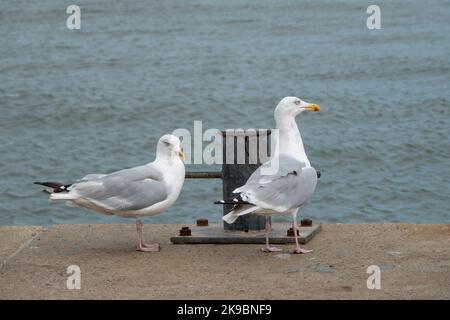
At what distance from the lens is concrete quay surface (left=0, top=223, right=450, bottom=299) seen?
6637mm

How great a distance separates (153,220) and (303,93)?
6796 millimetres

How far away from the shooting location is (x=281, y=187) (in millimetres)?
7684

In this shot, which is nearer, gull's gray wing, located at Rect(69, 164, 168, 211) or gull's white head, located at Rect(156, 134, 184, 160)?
gull's gray wing, located at Rect(69, 164, 168, 211)

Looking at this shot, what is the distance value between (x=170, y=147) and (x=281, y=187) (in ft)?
2.79

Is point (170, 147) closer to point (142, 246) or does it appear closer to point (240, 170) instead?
point (240, 170)

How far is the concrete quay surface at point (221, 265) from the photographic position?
21.8ft

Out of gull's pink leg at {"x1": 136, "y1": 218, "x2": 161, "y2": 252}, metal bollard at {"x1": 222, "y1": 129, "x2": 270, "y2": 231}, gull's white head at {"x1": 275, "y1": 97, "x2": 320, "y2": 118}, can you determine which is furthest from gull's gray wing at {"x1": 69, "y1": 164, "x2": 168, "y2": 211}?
gull's white head at {"x1": 275, "y1": 97, "x2": 320, "y2": 118}

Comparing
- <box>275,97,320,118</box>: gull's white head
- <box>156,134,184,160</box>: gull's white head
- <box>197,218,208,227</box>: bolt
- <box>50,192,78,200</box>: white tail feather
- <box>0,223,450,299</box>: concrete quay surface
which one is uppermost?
<box>275,97,320,118</box>: gull's white head

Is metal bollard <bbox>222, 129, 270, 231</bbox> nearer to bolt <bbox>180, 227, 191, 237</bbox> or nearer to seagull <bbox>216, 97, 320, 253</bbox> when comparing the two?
seagull <bbox>216, 97, 320, 253</bbox>

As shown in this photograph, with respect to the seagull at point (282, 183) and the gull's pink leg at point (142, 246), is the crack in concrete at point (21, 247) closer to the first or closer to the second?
the gull's pink leg at point (142, 246)

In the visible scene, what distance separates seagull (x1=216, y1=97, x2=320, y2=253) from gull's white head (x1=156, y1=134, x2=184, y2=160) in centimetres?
50

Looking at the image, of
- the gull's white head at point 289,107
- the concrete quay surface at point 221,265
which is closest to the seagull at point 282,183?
the gull's white head at point 289,107

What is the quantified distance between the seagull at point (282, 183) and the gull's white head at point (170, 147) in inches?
19.8

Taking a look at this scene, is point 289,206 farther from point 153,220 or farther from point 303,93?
point 303,93
